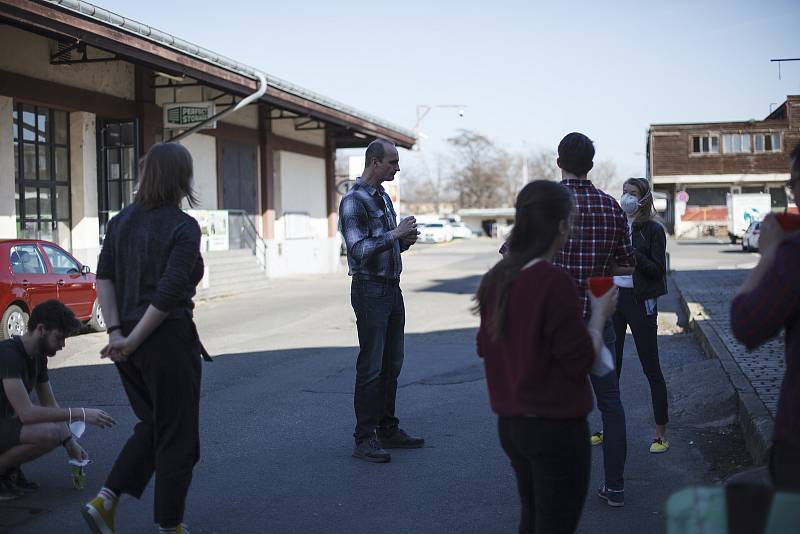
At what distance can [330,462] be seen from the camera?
615 cm

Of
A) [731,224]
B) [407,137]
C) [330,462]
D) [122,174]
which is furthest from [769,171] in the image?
[330,462]

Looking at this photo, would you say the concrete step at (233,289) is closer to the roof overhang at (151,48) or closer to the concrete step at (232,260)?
the concrete step at (232,260)

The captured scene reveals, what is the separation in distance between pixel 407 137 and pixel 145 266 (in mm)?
32939

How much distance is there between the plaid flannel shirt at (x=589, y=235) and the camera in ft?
15.9

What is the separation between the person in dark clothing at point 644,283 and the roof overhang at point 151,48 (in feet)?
36.3

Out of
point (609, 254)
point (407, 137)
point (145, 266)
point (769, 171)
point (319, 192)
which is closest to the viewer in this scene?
point (145, 266)

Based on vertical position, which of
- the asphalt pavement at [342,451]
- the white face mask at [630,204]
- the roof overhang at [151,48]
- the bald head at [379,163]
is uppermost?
the roof overhang at [151,48]

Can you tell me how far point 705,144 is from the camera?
216 ft

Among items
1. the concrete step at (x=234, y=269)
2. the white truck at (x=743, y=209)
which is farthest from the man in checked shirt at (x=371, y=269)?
the white truck at (x=743, y=209)

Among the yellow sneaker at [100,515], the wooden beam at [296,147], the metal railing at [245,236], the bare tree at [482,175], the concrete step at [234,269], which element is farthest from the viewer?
the bare tree at [482,175]

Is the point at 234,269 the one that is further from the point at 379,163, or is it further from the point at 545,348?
the point at 545,348

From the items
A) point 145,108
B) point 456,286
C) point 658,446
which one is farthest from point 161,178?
point 456,286

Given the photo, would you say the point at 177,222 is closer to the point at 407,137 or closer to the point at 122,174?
the point at 122,174

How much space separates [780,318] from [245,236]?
945 inches
